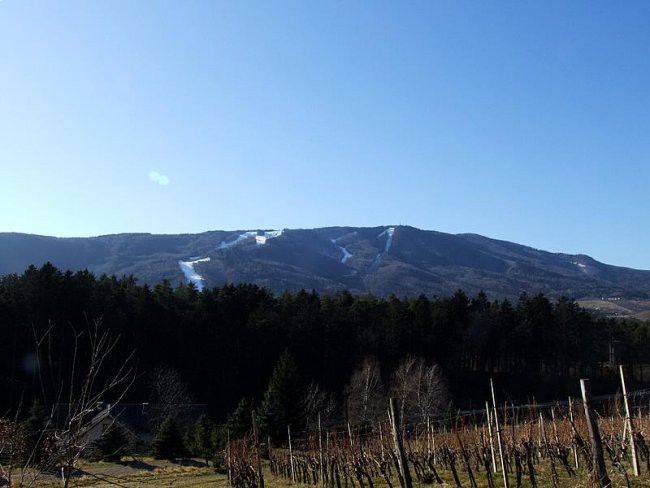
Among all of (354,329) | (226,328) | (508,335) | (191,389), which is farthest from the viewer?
(508,335)

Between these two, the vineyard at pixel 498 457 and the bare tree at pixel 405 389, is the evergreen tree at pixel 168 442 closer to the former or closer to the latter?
the vineyard at pixel 498 457

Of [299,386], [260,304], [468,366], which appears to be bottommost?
[468,366]

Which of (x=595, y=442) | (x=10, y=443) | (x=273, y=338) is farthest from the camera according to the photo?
(x=273, y=338)

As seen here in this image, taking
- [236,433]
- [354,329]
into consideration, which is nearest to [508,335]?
[354,329]

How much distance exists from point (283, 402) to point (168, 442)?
777 cm

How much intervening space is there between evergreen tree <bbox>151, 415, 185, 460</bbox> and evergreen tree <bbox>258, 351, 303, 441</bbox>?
5.36 m

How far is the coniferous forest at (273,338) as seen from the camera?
44000mm

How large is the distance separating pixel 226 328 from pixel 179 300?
513 cm

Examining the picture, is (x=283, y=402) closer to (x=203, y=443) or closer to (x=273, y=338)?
(x=203, y=443)

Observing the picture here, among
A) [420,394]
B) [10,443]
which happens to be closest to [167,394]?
[420,394]

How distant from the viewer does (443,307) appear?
61.7m

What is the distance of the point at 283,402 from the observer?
38.2 meters

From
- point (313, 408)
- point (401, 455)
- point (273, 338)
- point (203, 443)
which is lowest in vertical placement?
point (313, 408)

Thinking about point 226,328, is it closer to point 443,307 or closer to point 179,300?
point 179,300
